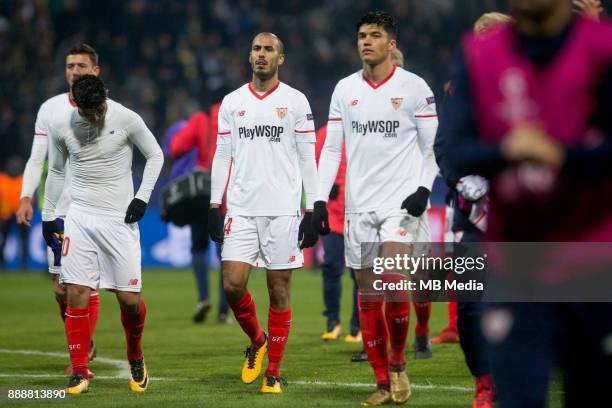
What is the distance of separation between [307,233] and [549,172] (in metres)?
4.62

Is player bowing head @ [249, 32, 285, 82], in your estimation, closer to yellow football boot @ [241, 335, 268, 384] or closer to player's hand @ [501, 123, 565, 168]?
yellow football boot @ [241, 335, 268, 384]

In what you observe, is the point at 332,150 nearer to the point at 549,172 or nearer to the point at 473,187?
the point at 473,187

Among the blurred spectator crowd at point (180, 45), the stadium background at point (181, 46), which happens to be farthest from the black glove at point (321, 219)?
the blurred spectator crowd at point (180, 45)

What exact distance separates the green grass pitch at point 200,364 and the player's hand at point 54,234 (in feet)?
3.20

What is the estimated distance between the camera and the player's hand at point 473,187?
20.8 feet

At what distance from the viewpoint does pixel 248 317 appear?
330 inches

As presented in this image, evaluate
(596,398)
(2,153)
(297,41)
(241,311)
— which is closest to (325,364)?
(241,311)

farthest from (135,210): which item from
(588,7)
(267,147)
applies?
(588,7)

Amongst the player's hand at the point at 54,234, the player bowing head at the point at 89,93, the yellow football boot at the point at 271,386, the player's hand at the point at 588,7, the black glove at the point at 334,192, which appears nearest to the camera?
the player's hand at the point at 588,7

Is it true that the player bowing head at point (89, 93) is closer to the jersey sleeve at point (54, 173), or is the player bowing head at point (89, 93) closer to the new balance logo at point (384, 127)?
the jersey sleeve at point (54, 173)

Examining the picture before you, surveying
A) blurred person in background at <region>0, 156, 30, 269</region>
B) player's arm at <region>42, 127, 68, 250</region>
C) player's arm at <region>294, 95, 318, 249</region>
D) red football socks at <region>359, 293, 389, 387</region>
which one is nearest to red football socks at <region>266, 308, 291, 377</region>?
player's arm at <region>294, 95, 318, 249</region>

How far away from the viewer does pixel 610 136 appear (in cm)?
346

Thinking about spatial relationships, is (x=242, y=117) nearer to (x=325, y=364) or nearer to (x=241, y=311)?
(x=241, y=311)

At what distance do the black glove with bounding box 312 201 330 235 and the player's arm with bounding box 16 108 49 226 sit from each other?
2.45 meters
